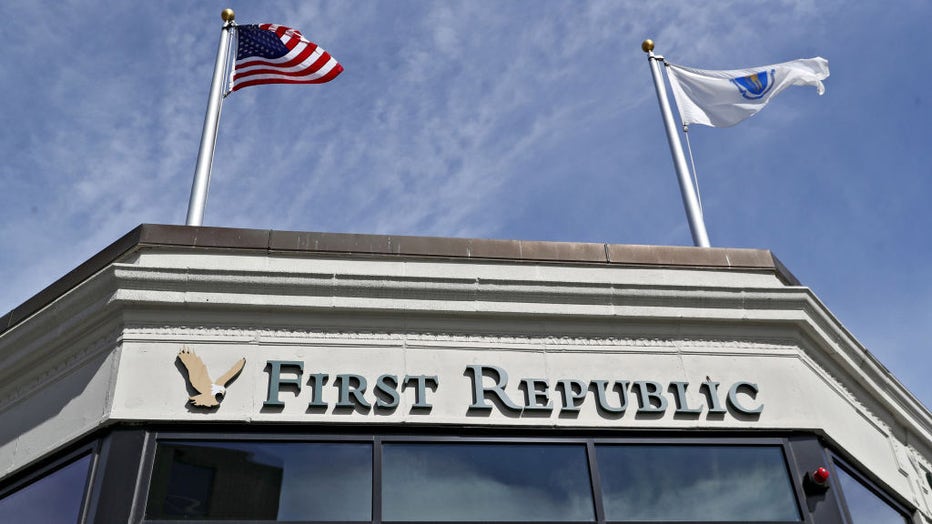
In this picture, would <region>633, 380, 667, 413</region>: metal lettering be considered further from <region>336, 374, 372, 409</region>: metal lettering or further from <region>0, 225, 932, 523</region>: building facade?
<region>336, 374, 372, 409</region>: metal lettering

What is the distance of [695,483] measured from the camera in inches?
342

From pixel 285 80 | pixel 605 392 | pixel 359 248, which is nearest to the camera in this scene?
pixel 605 392

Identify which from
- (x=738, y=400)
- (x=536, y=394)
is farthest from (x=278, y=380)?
(x=738, y=400)

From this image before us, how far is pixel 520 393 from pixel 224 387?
2.48 metres

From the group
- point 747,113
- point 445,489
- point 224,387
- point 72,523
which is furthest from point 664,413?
point 747,113

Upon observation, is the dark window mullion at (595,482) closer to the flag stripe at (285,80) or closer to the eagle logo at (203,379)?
the eagle logo at (203,379)

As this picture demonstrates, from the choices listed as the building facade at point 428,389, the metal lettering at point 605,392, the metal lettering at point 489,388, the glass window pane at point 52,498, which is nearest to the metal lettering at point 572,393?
Result: the building facade at point 428,389

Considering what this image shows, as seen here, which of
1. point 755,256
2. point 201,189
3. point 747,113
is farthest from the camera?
point 747,113

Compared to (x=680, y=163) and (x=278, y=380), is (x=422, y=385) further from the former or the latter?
(x=680, y=163)

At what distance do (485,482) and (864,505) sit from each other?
→ 3550 millimetres

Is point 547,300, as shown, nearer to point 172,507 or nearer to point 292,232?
point 292,232

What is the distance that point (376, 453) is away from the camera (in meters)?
8.38

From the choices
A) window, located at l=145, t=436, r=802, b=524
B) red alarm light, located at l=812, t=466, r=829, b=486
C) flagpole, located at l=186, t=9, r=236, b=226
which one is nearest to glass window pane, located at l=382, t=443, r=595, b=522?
window, located at l=145, t=436, r=802, b=524

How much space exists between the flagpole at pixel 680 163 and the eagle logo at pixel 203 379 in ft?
19.3
